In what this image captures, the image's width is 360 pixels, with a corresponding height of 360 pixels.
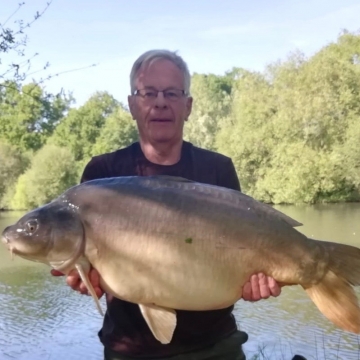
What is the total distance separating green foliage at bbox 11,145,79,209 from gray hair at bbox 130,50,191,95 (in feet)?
98.2

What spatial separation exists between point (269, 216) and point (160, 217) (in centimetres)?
38

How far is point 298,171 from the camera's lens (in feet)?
90.6

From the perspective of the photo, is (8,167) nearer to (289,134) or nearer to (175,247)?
(289,134)

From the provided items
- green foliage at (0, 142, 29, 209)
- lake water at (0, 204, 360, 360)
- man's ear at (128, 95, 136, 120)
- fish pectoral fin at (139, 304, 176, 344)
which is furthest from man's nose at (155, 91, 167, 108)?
green foliage at (0, 142, 29, 209)

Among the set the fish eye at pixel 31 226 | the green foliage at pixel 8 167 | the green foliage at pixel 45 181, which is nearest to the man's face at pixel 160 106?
the fish eye at pixel 31 226

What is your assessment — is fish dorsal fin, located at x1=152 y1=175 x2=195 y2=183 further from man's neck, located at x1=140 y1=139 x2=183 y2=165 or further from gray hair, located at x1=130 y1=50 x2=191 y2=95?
gray hair, located at x1=130 y1=50 x2=191 y2=95

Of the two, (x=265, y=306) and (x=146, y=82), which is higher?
(x=146, y=82)

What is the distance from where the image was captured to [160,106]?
94.0 inches

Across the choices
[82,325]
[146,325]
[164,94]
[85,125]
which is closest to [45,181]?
[85,125]

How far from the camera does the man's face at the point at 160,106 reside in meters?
2.38

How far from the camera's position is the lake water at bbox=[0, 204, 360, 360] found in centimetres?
859

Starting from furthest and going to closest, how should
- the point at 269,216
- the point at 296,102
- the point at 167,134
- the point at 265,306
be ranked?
1. the point at 296,102
2. the point at 265,306
3. the point at 167,134
4. the point at 269,216

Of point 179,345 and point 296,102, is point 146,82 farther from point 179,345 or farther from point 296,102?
point 296,102

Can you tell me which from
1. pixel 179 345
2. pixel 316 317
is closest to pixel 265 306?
pixel 316 317
